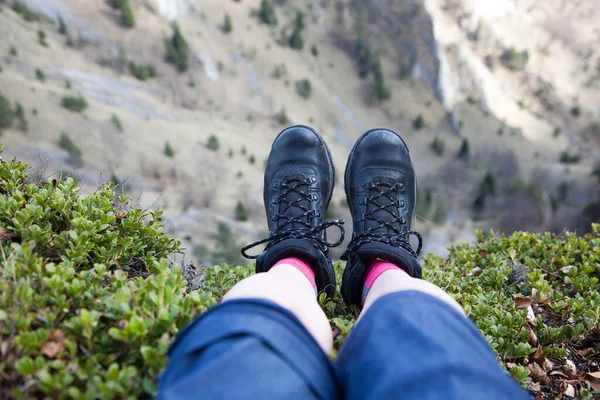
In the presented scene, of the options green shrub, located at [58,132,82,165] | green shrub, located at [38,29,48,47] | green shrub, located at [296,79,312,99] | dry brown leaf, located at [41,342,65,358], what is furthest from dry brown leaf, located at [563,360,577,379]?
green shrub, located at [296,79,312,99]

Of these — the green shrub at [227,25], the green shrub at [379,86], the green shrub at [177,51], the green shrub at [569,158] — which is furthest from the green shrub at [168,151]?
the green shrub at [569,158]

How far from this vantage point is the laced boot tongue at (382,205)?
→ 6.43ft

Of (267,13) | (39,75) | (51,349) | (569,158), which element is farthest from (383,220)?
(569,158)

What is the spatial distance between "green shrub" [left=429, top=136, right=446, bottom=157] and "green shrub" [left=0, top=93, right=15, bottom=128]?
25458 mm

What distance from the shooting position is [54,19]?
21328 millimetres

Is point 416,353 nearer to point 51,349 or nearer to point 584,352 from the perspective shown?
point 51,349

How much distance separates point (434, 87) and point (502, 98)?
666 centimetres

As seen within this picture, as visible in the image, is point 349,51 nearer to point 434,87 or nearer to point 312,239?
point 434,87

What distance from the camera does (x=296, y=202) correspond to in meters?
2.04

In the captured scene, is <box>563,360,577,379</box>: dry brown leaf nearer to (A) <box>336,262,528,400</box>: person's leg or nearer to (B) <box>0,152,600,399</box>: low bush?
(B) <box>0,152,600,399</box>: low bush

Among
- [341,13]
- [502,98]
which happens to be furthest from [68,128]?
[502,98]

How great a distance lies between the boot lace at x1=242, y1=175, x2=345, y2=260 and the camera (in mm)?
1711

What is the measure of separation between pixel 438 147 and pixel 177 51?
771 inches

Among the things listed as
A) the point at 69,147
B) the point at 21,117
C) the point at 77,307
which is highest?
the point at 21,117
